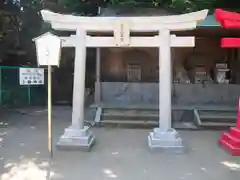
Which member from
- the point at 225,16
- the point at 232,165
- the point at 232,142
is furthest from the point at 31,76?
the point at 232,165

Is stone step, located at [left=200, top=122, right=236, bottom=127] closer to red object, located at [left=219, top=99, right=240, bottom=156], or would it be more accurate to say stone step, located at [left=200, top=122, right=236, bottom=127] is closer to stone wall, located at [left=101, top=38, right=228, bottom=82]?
red object, located at [left=219, top=99, right=240, bottom=156]

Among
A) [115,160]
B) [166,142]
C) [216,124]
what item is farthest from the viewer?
[216,124]

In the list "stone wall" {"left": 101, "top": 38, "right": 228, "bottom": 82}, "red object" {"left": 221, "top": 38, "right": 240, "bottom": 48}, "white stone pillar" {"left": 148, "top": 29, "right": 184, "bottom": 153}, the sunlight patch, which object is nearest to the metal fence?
"stone wall" {"left": 101, "top": 38, "right": 228, "bottom": 82}

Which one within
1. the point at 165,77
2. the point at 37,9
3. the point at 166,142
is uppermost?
the point at 37,9

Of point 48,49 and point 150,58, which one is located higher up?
point 150,58

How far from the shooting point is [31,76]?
46.5 feet

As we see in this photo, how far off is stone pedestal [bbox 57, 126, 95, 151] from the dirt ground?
187 mm

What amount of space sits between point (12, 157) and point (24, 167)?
0.82 metres

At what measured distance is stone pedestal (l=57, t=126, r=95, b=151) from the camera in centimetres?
758

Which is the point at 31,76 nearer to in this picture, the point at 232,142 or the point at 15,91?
the point at 15,91

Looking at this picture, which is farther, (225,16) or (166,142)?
(166,142)

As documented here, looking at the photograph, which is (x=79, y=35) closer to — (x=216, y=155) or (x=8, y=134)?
(x=8, y=134)

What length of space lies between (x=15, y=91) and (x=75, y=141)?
7.94 m

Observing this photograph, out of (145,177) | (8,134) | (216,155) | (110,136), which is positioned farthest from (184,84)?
(145,177)
